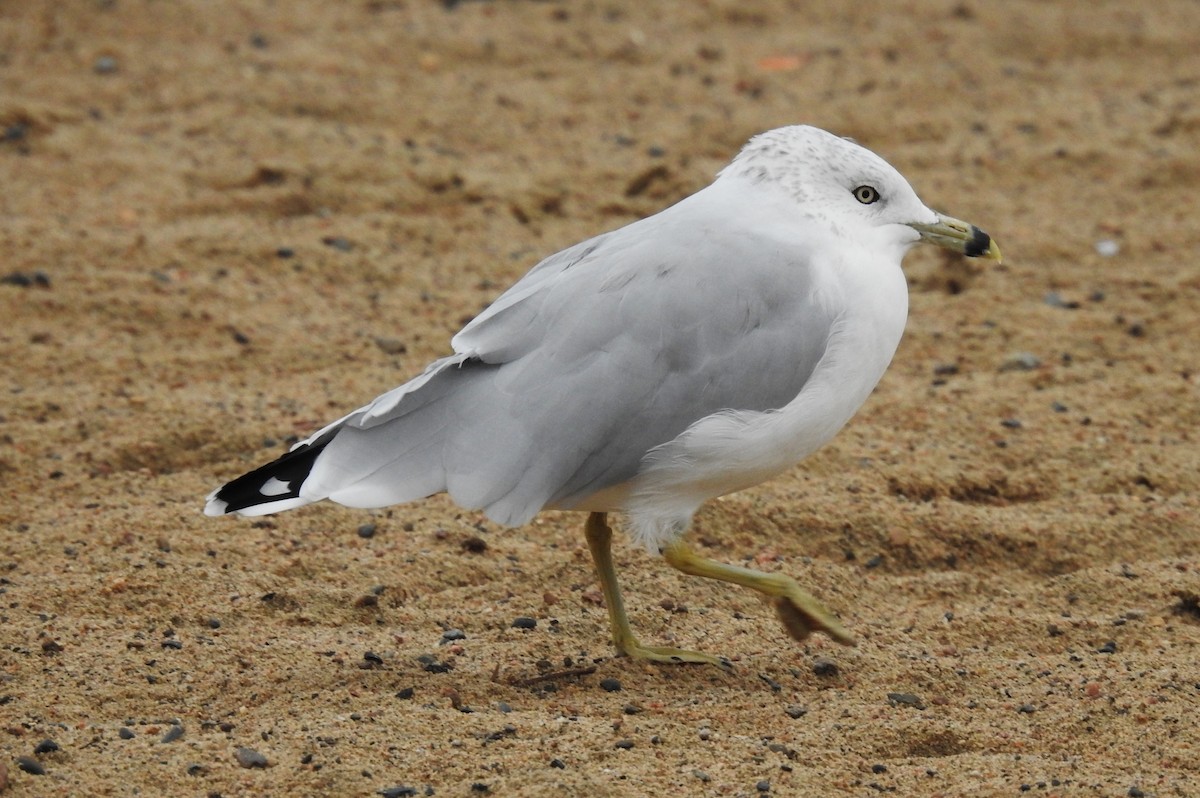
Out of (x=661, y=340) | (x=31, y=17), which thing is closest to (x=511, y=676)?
(x=661, y=340)

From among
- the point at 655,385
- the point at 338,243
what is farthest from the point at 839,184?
the point at 338,243

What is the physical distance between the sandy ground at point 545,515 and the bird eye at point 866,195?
1.15m

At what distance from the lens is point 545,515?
521 centimetres

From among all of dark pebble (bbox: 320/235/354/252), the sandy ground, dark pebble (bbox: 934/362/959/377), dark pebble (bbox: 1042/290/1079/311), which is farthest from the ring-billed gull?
dark pebble (bbox: 320/235/354/252)

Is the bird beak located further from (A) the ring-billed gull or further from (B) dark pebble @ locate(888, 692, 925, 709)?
(B) dark pebble @ locate(888, 692, 925, 709)

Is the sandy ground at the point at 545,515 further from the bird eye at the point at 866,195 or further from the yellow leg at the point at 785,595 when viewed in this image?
the bird eye at the point at 866,195

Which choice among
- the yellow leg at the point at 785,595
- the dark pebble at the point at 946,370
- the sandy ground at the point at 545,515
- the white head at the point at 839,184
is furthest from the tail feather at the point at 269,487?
the dark pebble at the point at 946,370

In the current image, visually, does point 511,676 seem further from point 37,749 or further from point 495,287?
point 495,287

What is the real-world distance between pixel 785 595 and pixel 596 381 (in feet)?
2.52

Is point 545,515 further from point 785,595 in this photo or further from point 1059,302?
point 1059,302

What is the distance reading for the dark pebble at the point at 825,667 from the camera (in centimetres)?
424

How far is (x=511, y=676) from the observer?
4160 mm

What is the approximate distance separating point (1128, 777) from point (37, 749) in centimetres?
243

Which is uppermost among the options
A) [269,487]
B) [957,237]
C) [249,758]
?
[957,237]
